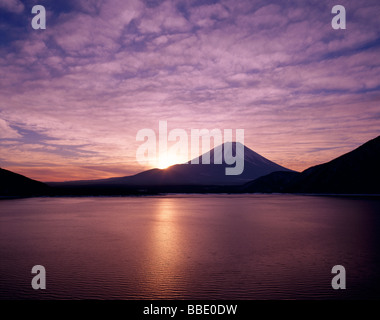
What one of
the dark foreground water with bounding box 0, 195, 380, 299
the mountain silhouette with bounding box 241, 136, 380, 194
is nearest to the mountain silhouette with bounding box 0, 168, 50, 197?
the dark foreground water with bounding box 0, 195, 380, 299

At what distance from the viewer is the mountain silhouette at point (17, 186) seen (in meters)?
157

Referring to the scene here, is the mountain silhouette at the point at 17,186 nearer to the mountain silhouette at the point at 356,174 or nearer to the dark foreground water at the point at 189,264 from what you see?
the dark foreground water at the point at 189,264

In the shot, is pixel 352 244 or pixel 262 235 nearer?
pixel 352 244

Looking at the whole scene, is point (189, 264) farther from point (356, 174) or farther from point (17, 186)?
point (356, 174)

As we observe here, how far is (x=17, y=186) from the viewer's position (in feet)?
528

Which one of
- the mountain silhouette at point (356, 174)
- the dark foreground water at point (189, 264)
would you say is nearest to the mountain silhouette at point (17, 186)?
the dark foreground water at point (189, 264)

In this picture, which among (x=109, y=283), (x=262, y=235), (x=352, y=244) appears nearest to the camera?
(x=109, y=283)

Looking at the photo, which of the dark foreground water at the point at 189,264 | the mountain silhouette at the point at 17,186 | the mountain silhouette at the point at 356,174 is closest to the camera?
the dark foreground water at the point at 189,264

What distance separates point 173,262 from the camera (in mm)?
19797

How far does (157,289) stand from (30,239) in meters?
20.0

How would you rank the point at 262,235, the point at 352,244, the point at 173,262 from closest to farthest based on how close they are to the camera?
the point at 173,262 < the point at 352,244 < the point at 262,235

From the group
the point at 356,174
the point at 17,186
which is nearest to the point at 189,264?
the point at 17,186

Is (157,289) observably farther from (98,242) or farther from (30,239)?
(30,239)
